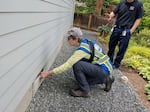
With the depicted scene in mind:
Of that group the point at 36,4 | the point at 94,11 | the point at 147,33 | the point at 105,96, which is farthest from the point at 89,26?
the point at 36,4

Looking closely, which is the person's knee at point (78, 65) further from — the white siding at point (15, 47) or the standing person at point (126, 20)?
the standing person at point (126, 20)

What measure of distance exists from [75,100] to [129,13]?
7.70ft

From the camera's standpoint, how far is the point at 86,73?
→ 329 centimetres

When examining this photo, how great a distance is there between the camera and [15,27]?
5.70 feet

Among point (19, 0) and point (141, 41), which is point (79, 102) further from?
point (141, 41)

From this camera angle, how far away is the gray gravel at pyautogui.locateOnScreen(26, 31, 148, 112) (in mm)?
2936

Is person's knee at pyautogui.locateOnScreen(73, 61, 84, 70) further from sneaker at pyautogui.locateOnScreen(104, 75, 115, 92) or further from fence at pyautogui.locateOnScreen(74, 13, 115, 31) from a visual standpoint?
fence at pyautogui.locateOnScreen(74, 13, 115, 31)

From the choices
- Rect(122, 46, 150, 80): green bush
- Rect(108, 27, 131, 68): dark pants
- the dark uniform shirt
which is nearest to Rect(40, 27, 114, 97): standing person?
Rect(108, 27, 131, 68): dark pants

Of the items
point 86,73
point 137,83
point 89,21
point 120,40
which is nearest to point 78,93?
point 86,73

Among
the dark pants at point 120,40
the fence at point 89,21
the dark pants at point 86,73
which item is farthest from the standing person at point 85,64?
the fence at point 89,21

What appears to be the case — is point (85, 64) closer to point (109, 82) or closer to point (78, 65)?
point (78, 65)

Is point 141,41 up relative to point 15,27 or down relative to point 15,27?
down

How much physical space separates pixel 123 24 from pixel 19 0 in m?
3.40

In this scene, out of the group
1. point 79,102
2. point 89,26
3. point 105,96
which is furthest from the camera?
point 89,26
